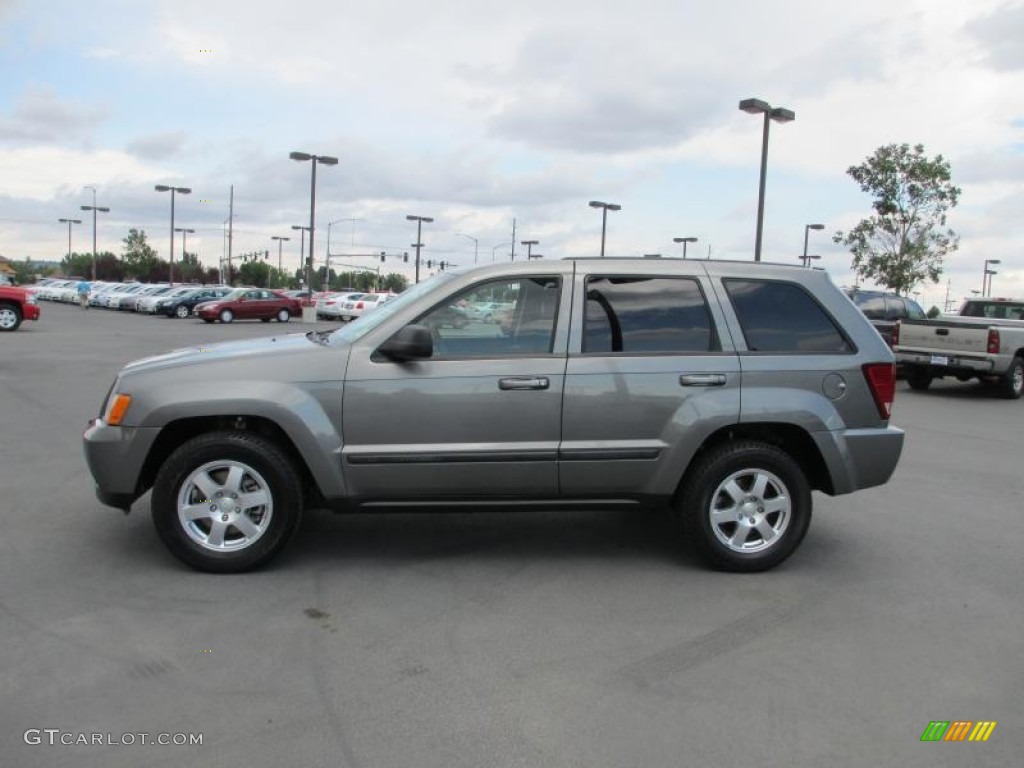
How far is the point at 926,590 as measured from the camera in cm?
483

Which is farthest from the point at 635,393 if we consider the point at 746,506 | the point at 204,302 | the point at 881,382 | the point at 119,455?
the point at 204,302

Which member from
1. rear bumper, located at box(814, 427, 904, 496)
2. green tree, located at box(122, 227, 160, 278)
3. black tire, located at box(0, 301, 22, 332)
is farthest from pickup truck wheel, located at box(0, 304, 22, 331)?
green tree, located at box(122, 227, 160, 278)

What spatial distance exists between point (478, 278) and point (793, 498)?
87.9 inches

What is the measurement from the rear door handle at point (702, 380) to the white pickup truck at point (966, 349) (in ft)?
37.8

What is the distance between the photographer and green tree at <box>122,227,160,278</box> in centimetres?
9319

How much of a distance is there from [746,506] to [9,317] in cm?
2522

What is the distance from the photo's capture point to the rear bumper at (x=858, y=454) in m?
5.00

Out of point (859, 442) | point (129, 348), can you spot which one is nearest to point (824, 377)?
point (859, 442)

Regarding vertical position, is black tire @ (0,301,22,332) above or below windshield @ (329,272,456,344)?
below

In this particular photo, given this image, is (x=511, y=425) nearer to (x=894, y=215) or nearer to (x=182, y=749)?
(x=182, y=749)

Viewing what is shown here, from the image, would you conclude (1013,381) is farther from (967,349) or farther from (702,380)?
(702,380)

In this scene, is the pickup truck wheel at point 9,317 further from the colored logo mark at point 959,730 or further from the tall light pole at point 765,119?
the colored logo mark at point 959,730

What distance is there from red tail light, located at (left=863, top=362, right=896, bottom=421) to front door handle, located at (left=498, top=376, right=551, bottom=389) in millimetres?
1922

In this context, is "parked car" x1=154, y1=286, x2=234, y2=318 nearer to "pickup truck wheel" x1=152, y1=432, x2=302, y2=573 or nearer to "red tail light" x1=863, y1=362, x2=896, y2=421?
"pickup truck wheel" x1=152, y1=432, x2=302, y2=573
